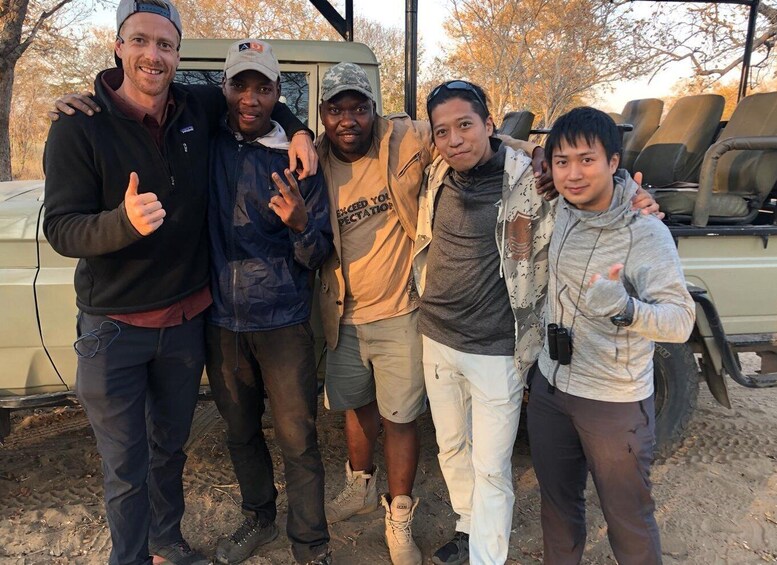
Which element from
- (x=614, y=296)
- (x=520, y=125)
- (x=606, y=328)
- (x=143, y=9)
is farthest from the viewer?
(x=520, y=125)

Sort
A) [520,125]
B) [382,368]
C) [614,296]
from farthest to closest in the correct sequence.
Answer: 1. [520,125]
2. [382,368]
3. [614,296]

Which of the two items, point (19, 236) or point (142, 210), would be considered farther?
point (19, 236)

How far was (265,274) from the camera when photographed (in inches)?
90.0

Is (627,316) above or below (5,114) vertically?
below

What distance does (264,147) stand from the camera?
7.59 feet

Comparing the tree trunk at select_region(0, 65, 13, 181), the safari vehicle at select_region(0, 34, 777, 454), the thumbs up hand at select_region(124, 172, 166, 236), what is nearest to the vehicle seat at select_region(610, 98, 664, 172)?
the safari vehicle at select_region(0, 34, 777, 454)

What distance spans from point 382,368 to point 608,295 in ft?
3.81

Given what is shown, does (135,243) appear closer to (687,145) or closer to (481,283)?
(481,283)

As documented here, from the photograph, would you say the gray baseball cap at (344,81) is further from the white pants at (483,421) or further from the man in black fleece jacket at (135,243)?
the white pants at (483,421)

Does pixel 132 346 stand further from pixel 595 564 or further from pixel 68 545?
pixel 595 564

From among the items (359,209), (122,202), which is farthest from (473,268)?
(122,202)

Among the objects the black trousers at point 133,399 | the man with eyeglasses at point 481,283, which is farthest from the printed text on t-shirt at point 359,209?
the black trousers at point 133,399

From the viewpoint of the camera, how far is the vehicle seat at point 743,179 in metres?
3.39

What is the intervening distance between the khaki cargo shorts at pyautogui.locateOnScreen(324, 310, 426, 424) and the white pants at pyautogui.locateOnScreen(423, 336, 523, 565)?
0.11m
